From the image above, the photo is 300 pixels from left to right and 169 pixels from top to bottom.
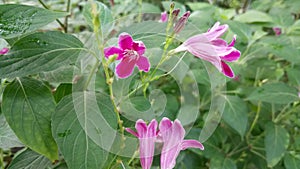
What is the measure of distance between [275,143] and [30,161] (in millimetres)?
470

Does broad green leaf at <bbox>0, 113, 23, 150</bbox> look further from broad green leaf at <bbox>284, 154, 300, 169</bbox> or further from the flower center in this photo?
broad green leaf at <bbox>284, 154, 300, 169</bbox>

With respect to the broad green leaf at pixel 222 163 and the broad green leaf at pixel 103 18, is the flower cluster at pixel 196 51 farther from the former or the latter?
the broad green leaf at pixel 222 163

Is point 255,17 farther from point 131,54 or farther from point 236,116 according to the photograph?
point 131,54

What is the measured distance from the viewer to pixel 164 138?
0.39 metres

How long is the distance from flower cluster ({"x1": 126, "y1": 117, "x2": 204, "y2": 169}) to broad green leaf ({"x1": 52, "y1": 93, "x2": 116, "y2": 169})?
35 millimetres

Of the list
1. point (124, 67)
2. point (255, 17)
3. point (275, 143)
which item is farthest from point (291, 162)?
point (124, 67)

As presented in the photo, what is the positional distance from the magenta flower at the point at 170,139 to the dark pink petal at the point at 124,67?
60 mm

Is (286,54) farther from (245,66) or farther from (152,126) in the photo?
(152,126)

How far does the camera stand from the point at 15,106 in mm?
438

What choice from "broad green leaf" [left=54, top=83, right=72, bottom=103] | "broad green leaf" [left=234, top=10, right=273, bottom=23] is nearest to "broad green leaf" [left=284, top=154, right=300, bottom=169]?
"broad green leaf" [left=234, top=10, right=273, bottom=23]

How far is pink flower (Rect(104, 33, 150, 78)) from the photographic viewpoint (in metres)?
0.38

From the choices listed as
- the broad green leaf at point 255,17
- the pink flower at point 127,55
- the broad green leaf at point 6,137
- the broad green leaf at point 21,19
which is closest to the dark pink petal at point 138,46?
the pink flower at point 127,55

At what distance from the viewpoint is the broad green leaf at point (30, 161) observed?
0.49 metres

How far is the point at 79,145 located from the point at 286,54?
0.57 meters
